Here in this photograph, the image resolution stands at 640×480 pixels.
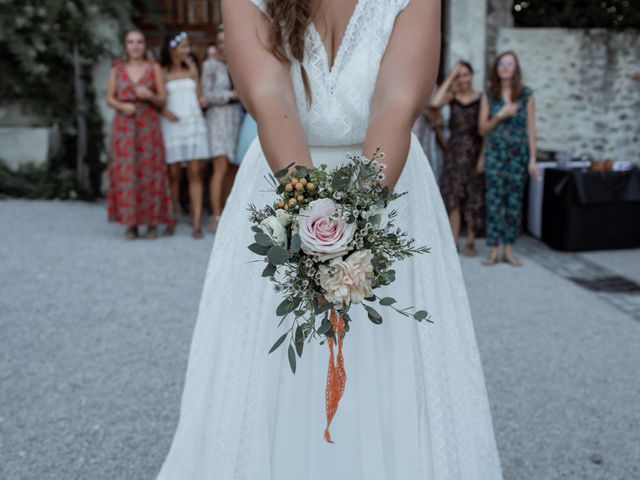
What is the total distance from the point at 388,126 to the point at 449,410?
846 mm

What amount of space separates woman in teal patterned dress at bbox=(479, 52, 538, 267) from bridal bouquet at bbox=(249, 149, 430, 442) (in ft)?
18.9

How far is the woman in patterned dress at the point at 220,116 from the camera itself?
8258 millimetres

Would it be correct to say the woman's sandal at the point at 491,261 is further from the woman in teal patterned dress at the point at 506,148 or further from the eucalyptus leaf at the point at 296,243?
the eucalyptus leaf at the point at 296,243

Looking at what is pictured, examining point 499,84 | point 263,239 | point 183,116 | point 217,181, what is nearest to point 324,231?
point 263,239

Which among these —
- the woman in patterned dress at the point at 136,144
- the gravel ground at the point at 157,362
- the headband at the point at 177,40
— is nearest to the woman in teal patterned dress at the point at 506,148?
the gravel ground at the point at 157,362

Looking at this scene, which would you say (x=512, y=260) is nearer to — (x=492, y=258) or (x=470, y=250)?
(x=492, y=258)

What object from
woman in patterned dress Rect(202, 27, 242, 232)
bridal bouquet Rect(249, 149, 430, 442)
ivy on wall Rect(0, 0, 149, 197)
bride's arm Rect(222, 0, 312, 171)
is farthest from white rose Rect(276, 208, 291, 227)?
ivy on wall Rect(0, 0, 149, 197)

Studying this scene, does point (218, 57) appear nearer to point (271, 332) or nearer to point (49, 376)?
point (49, 376)

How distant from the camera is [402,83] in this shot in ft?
6.29

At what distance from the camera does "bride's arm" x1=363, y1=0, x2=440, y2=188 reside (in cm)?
191

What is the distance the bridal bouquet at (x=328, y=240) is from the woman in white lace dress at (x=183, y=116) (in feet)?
21.7

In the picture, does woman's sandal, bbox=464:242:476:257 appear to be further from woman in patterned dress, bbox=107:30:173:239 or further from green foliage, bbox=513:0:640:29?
green foliage, bbox=513:0:640:29

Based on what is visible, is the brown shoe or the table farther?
the table

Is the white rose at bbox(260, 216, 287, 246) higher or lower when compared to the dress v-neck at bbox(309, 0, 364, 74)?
lower
